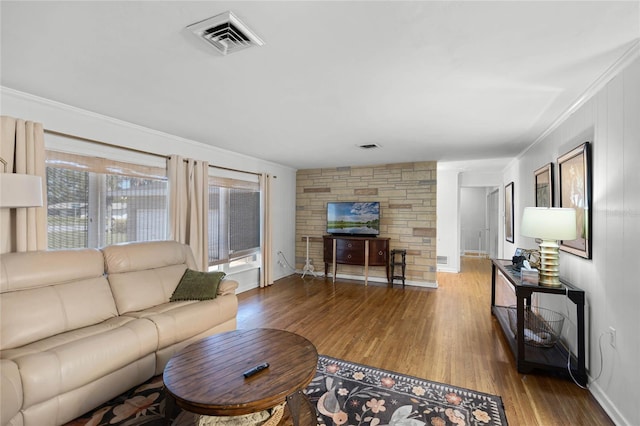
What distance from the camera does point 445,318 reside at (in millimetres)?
3867

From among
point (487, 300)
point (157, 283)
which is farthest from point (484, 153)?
point (157, 283)

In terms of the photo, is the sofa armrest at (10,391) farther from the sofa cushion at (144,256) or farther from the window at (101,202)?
the window at (101,202)

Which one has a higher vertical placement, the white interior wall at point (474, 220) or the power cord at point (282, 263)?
the white interior wall at point (474, 220)

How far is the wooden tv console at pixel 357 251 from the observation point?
5590 mm

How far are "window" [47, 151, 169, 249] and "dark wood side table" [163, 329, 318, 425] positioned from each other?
203 cm

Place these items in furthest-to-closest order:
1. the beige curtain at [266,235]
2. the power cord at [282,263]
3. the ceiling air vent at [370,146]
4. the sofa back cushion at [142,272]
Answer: the power cord at [282,263], the beige curtain at [266,235], the ceiling air vent at [370,146], the sofa back cushion at [142,272]

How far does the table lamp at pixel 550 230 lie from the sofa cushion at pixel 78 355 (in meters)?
3.33

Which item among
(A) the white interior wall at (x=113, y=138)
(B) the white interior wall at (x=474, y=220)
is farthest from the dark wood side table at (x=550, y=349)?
(B) the white interior wall at (x=474, y=220)

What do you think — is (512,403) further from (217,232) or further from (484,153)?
(217,232)

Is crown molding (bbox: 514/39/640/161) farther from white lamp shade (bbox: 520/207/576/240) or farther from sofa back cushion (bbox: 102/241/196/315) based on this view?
sofa back cushion (bbox: 102/241/196/315)

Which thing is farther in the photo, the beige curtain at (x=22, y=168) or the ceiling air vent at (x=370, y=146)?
the ceiling air vent at (x=370, y=146)

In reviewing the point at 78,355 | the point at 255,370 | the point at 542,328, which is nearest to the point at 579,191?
the point at 542,328

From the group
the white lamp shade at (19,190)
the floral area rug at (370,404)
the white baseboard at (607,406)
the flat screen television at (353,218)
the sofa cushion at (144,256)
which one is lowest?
the floral area rug at (370,404)

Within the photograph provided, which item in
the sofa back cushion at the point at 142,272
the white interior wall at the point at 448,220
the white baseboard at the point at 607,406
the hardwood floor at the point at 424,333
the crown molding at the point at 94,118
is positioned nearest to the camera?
the white baseboard at the point at 607,406
